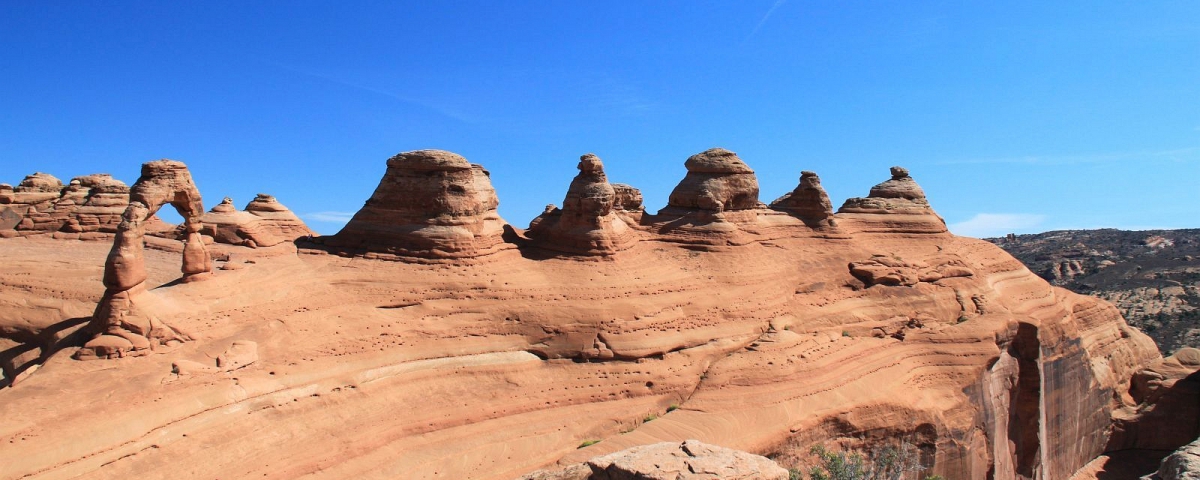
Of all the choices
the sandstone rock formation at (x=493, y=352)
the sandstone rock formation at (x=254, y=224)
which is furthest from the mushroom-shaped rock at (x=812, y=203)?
the sandstone rock formation at (x=254, y=224)

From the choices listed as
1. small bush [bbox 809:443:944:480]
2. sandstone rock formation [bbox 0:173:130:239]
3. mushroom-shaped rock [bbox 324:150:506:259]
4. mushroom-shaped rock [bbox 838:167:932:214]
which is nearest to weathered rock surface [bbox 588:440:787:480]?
small bush [bbox 809:443:944:480]

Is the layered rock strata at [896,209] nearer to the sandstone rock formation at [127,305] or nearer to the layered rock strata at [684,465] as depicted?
the layered rock strata at [684,465]

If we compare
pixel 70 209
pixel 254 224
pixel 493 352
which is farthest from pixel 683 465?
pixel 70 209

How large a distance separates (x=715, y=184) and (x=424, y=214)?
374 inches

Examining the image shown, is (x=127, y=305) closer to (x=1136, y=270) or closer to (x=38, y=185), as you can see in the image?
(x=38, y=185)

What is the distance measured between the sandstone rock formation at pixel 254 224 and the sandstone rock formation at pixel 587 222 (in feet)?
23.6

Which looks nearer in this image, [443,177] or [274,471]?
[274,471]

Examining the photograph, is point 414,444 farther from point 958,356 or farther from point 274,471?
point 958,356

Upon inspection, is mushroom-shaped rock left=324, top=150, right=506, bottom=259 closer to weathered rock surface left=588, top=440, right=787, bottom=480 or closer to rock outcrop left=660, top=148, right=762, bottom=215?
rock outcrop left=660, top=148, right=762, bottom=215

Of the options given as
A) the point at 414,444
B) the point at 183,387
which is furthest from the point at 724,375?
the point at 183,387

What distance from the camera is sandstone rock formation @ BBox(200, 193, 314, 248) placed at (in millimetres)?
21391

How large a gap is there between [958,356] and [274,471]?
1793cm

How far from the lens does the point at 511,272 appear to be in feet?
59.9

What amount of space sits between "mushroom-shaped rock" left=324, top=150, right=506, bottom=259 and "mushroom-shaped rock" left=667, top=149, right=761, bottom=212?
7328 mm
